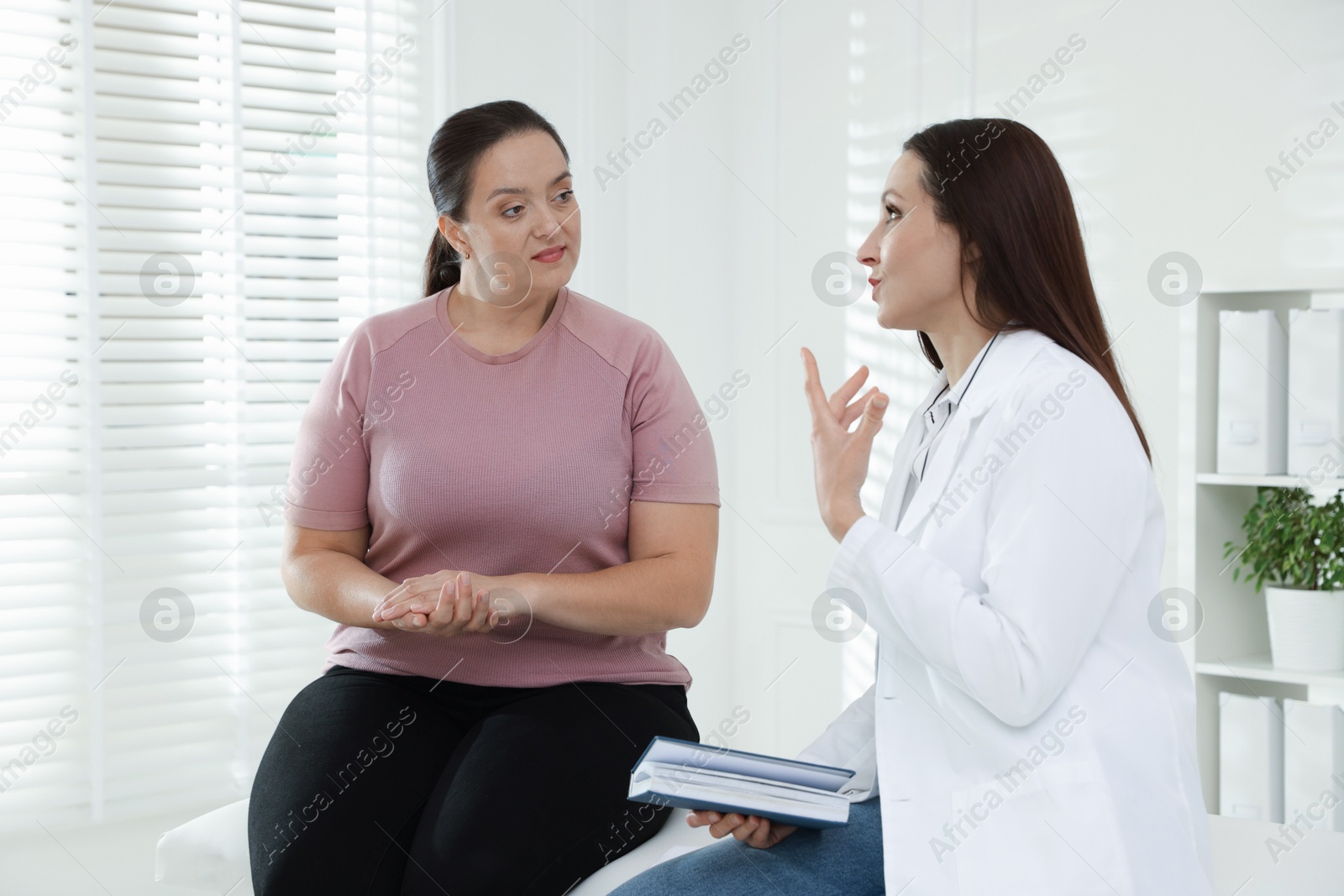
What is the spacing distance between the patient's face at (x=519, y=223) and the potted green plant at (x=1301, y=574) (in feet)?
4.98

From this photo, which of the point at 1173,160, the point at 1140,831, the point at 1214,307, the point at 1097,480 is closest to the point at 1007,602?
the point at 1097,480

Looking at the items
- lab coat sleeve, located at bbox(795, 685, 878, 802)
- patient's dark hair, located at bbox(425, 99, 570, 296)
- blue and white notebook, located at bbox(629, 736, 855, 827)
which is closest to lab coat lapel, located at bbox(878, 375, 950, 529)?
lab coat sleeve, located at bbox(795, 685, 878, 802)

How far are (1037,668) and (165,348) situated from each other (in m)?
2.15

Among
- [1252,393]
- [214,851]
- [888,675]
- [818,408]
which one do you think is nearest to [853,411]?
[818,408]

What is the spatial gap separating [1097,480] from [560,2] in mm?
2518

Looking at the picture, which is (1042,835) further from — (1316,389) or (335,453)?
(1316,389)

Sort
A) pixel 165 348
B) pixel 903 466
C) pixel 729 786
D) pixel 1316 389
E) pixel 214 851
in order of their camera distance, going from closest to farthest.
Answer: pixel 729 786
pixel 903 466
pixel 214 851
pixel 1316 389
pixel 165 348

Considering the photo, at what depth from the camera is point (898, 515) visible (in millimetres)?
1377

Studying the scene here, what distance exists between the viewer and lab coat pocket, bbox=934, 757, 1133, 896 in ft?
3.51

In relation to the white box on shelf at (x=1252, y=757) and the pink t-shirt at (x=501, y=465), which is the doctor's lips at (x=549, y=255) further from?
the white box on shelf at (x=1252, y=757)

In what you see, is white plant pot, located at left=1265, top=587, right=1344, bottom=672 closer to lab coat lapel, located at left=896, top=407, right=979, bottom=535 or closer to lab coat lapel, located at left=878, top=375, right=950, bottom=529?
lab coat lapel, located at left=878, top=375, right=950, bottom=529

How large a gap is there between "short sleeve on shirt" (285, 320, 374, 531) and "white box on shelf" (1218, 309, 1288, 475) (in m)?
1.65

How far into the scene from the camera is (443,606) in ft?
4.84

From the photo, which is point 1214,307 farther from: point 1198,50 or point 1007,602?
point 1007,602
